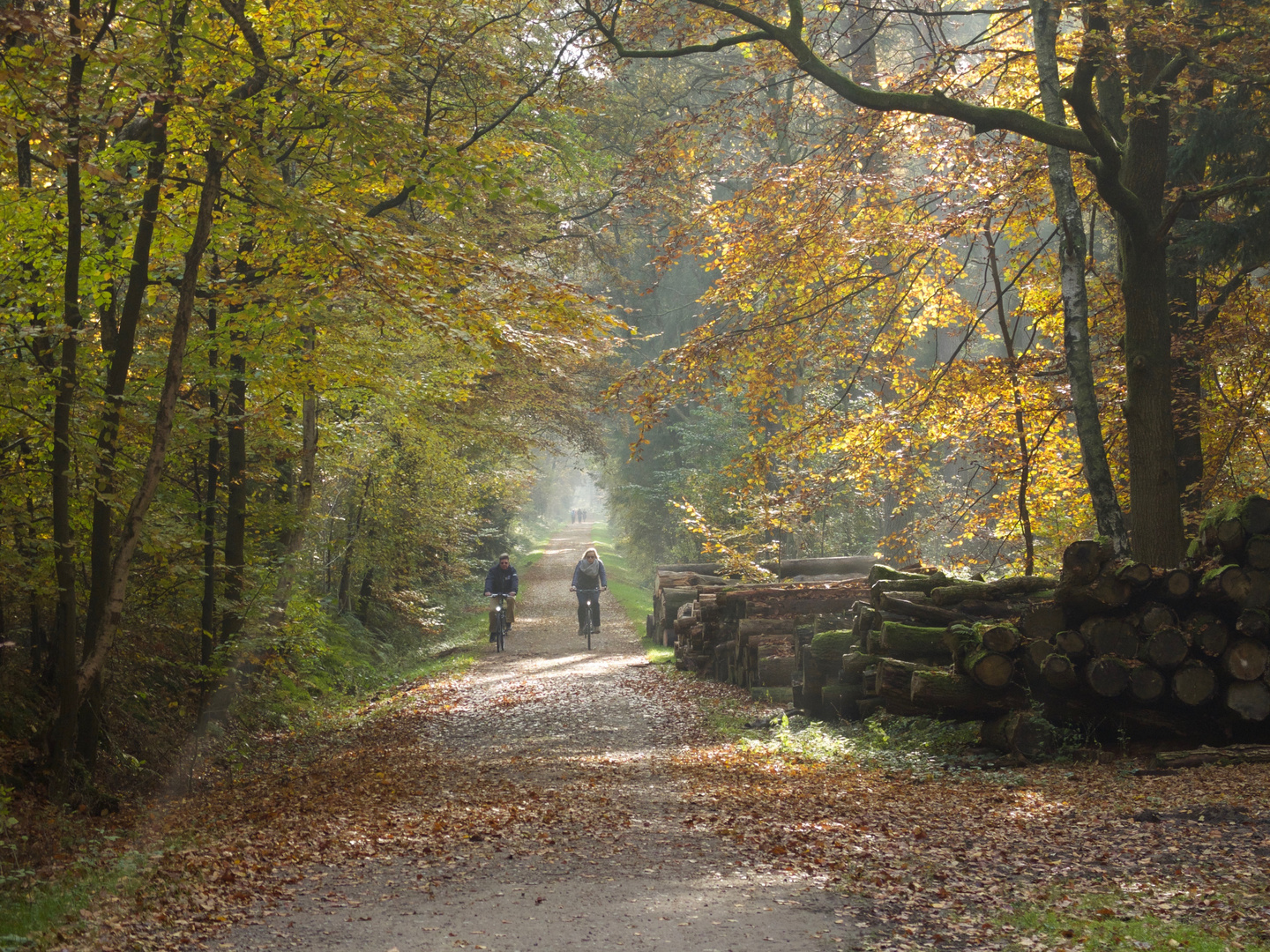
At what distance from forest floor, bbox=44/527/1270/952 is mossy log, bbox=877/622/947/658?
1.23 meters

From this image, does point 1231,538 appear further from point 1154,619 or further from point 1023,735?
point 1023,735

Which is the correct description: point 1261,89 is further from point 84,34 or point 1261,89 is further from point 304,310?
point 84,34

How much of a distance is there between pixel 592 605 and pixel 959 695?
13344 millimetres

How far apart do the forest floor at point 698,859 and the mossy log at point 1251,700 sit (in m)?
0.68

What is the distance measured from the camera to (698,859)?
6.05 meters

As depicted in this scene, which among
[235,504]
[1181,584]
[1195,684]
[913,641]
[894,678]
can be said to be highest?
[235,504]

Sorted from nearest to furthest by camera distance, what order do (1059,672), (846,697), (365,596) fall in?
1. (1059,672)
2. (846,697)
3. (365,596)

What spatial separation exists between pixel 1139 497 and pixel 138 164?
412 inches

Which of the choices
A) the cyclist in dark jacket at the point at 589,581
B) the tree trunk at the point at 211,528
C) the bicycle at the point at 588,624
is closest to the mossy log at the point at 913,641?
the tree trunk at the point at 211,528

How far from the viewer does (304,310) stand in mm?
9383

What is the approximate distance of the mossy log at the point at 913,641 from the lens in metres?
9.78

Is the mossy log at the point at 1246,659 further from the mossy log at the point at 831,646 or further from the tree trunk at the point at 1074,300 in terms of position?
the mossy log at the point at 831,646

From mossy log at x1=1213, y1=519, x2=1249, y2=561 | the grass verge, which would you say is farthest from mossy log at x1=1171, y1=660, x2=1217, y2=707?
the grass verge

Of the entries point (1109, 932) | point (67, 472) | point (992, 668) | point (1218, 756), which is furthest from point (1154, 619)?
point (67, 472)
